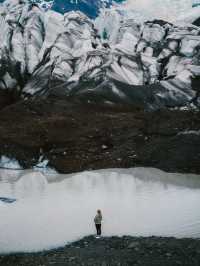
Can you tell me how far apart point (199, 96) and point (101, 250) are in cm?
12896

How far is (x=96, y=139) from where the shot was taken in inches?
3396

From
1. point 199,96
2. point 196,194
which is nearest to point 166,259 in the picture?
point 196,194

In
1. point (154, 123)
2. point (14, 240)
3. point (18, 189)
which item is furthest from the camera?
point (154, 123)

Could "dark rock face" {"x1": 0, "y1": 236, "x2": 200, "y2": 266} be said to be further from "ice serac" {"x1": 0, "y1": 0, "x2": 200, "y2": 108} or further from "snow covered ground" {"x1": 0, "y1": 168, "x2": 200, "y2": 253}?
"ice serac" {"x1": 0, "y1": 0, "x2": 200, "y2": 108}

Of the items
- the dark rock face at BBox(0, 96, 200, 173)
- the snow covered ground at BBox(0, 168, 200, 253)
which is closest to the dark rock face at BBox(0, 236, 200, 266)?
the snow covered ground at BBox(0, 168, 200, 253)

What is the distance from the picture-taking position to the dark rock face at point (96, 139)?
6900cm

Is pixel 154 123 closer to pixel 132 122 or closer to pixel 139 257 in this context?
pixel 132 122

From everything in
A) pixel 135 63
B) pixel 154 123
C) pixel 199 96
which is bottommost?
pixel 154 123

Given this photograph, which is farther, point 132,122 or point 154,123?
point 132,122

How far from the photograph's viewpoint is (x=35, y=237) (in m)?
30.4

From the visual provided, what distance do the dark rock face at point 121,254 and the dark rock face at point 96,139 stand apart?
38.0 m

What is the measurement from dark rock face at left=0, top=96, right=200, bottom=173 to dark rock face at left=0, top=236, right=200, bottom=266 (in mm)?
37986

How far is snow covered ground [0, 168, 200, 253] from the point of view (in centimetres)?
3039

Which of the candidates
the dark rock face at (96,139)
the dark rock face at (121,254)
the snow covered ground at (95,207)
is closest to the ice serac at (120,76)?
the dark rock face at (96,139)
